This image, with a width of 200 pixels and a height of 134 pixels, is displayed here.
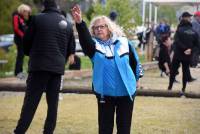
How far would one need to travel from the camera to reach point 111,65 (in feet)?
22.7

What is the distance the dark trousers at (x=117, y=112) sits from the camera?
23.1ft

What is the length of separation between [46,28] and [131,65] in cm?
168

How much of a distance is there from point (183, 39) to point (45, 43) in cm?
664

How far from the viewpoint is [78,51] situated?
3594 cm

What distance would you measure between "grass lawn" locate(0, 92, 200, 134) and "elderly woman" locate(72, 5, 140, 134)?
272 cm

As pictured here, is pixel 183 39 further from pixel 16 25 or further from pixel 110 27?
pixel 110 27

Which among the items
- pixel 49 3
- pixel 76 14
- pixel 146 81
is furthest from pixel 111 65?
pixel 146 81

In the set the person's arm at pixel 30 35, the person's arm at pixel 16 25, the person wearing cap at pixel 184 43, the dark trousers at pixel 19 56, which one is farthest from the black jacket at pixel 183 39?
the person's arm at pixel 30 35

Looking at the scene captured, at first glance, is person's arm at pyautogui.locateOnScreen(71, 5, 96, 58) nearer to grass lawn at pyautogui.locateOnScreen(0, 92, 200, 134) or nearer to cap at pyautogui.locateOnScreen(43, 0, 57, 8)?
cap at pyautogui.locateOnScreen(43, 0, 57, 8)

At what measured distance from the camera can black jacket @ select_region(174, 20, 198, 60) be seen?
14.4m

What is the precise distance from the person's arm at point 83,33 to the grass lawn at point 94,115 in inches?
117

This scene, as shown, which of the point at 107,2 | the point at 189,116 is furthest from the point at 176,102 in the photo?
the point at 107,2

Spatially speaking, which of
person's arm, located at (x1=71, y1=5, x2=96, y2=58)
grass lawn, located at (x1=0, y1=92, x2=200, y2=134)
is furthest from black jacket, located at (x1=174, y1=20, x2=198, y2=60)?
person's arm, located at (x1=71, y1=5, x2=96, y2=58)

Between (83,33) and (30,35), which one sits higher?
(83,33)
